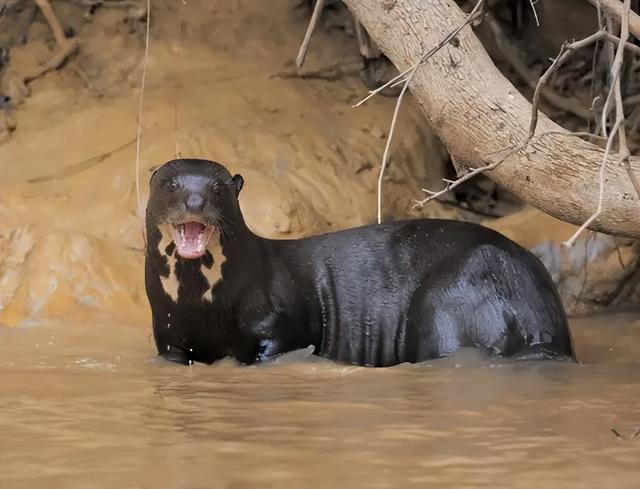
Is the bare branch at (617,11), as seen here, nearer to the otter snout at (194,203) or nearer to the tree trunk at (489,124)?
the tree trunk at (489,124)

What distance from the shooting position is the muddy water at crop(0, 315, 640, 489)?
200cm

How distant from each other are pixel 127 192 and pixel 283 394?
2.15 meters

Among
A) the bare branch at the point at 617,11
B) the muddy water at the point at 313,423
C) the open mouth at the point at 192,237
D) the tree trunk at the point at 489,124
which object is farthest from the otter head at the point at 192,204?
the bare branch at the point at 617,11

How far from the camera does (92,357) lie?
3588mm

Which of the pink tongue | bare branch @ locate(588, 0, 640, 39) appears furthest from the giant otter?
bare branch @ locate(588, 0, 640, 39)

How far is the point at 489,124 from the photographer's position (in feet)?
11.3

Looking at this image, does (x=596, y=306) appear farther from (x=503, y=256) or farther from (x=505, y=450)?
(x=505, y=450)

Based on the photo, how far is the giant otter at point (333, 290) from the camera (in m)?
3.65

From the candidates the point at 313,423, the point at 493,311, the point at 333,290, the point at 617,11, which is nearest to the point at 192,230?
the point at 333,290

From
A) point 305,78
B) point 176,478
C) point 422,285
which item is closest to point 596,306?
point 422,285

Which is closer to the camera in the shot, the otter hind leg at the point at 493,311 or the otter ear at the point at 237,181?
the otter hind leg at the point at 493,311

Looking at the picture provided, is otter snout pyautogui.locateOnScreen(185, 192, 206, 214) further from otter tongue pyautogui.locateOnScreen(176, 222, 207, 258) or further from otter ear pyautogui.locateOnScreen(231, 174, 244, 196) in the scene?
otter ear pyautogui.locateOnScreen(231, 174, 244, 196)

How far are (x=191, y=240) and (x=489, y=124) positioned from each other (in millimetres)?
1018

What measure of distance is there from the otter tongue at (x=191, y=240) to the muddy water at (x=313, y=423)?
0.35 metres
